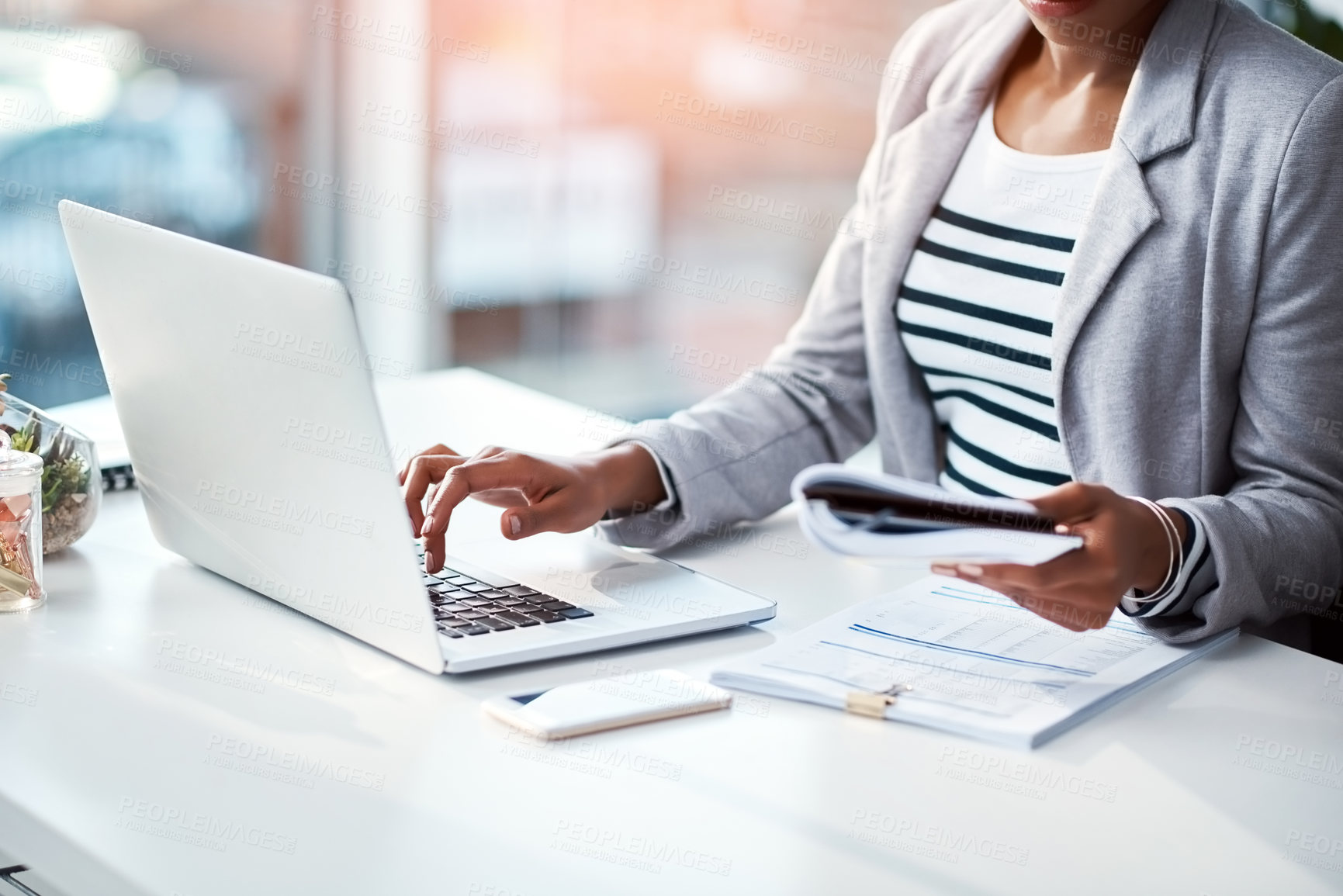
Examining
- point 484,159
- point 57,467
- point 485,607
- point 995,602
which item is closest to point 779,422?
point 995,602

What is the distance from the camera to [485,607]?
3.55ft

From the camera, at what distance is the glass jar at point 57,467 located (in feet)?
3.85

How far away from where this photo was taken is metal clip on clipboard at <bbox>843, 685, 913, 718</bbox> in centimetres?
94

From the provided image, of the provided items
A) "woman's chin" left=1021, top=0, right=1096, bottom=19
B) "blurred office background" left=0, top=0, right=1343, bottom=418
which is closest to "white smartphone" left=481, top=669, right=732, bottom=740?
"woman's chin" left=1021, top=0, right=1096, bottom=19

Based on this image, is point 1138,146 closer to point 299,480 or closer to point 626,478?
point 626,478

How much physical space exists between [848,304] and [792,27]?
2.05m

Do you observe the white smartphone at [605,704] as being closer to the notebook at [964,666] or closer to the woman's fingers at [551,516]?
the notebook at [964,666]

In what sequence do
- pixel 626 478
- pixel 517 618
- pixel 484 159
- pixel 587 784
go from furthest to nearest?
1. pixel 484 159
2. pixel 626 478
3. pixel 517 618
4. pixel 587 784

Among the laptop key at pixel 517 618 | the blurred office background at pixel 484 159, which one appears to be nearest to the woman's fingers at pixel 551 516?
the laptop key at pixel 517 618

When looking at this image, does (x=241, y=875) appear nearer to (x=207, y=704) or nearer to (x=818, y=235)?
(x=207, y=704)

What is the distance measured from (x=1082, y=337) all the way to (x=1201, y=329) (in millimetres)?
100

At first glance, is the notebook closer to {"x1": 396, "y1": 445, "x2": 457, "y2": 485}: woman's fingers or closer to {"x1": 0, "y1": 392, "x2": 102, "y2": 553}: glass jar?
{"x1": 396, "y1": 445, "x2": 457, "y2": 485}: woman's fingers

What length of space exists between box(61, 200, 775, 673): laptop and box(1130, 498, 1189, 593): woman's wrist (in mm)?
279

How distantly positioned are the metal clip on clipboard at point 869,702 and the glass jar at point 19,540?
2.08 ft
